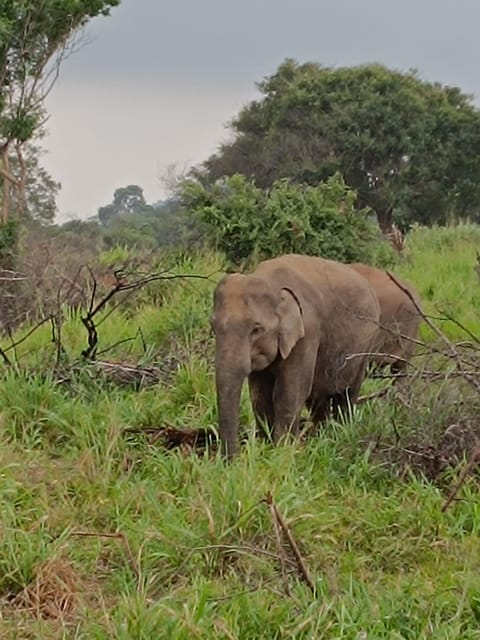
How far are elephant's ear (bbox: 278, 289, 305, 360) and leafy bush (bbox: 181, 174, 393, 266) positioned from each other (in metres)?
4.98

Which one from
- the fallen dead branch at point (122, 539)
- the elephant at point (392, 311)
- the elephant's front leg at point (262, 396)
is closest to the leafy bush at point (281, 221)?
the elephant at point (392, 311)

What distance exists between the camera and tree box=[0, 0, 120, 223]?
22875mm

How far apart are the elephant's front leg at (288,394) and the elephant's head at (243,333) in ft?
0.59

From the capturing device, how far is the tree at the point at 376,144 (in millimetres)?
32281

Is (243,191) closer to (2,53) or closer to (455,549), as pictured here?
(455,549)

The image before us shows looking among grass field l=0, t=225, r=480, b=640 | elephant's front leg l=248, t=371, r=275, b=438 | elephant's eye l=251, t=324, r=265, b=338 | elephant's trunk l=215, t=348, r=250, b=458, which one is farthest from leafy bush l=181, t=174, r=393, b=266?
elephant's trunk l=215, t=348, r=250, b=458

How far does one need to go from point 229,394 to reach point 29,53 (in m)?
19.6

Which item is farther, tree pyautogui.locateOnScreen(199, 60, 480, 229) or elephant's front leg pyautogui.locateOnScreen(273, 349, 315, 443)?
tree pyautogui.locateOnScreen(199, 60, 480, 229)

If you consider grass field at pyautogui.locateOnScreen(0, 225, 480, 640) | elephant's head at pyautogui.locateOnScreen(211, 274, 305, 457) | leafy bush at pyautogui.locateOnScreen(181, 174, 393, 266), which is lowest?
grass field at pyautogui.locateOnScreen(0, 225, 480, 640)

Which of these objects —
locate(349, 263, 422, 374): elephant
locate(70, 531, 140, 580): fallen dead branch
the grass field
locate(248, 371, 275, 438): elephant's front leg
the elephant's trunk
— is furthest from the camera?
locate(349, 263, 422, 374): elephant

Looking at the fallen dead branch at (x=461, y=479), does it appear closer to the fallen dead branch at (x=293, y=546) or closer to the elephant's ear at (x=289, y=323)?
the fallen dead branch at (x=293, y=546)

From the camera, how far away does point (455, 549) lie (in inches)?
194

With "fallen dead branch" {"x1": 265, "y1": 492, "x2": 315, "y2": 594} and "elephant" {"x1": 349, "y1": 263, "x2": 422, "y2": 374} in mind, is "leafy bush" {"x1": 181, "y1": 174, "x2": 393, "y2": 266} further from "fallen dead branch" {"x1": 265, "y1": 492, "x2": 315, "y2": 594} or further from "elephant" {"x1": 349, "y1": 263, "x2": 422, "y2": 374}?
"fallen dead branch" {"x1": 265, "y1": 492, "x2": 315, "y2": 594}

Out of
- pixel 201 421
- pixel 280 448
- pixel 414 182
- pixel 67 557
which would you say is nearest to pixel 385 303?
pixel 201 421
